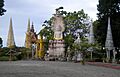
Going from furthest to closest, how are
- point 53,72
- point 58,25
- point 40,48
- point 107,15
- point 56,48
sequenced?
point 40,48 < point 58,25 < point 56,48 < point 107,15 < point 53,72

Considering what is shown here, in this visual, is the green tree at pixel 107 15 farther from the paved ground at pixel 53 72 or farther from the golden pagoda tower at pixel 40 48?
the paved ground at pixel 53 72

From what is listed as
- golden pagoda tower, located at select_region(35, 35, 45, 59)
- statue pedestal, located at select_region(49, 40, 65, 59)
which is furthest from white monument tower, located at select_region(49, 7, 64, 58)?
golden pagoda tower, located at select_region(35, 35, 45, 59)

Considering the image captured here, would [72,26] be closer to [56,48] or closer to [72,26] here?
[72,26]

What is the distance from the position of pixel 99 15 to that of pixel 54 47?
35.2 feet

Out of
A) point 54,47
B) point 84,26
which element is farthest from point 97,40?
point 84,26

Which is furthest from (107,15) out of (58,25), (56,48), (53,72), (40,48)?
(53,72)

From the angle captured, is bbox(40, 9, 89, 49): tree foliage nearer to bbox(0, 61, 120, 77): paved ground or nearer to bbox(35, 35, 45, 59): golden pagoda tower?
bbox(35, 35, 45, 59): golden pagoda tower

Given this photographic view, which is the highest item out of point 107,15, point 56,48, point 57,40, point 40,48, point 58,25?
point 107,15

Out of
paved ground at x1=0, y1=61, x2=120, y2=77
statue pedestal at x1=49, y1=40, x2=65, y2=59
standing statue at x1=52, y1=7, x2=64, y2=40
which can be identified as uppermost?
standing statue at x1=52, y1=7, x2=64, y2=40

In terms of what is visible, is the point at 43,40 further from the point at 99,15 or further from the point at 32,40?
the point at 99,15

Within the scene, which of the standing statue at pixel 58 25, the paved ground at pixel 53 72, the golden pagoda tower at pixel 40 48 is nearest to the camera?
the paved ground at pixel 53 72

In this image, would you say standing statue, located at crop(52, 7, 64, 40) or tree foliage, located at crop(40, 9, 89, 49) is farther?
tree foliage, located at crop(40, 9, 89, 49)

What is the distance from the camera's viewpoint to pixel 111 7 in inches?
2202

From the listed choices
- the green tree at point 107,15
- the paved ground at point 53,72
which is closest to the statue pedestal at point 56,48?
the green tree at point 107,15
